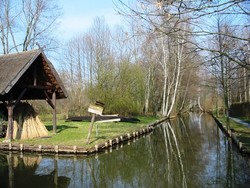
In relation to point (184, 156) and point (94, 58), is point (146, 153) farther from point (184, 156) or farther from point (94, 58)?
point (94, 58)

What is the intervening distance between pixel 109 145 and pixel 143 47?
2833 centimetres

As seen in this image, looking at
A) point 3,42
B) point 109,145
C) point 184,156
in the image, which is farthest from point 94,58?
point 184,156

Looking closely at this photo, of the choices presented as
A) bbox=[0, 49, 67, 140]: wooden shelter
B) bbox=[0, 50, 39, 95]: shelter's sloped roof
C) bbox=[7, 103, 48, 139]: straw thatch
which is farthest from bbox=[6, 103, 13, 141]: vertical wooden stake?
bbox=[0, 50, 39, 95]: shelter's sloped roof

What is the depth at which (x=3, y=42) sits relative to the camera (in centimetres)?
3597

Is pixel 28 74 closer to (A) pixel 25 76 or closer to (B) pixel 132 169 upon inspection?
(A) pixel 25 76

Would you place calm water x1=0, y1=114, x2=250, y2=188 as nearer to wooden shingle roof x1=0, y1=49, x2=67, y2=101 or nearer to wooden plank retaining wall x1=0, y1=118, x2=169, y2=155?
wooden plank retaining wall x1=0, y1=118, x2=169, y2=155

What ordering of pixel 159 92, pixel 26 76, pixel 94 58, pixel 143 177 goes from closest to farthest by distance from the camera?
pixel 143 177
pixel 26 76
pixel 94 58
pixel 159 92

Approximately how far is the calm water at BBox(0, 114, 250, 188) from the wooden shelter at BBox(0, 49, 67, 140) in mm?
A: 3196

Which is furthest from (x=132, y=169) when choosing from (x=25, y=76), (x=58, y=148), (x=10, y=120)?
(x=25, y=76)

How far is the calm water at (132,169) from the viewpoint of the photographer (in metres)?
9.69

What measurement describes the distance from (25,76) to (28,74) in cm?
40

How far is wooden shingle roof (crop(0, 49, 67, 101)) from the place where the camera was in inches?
622

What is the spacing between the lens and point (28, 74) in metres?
18.1

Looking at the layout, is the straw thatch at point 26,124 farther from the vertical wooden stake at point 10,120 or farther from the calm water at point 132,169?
the calm water at point 132,169
